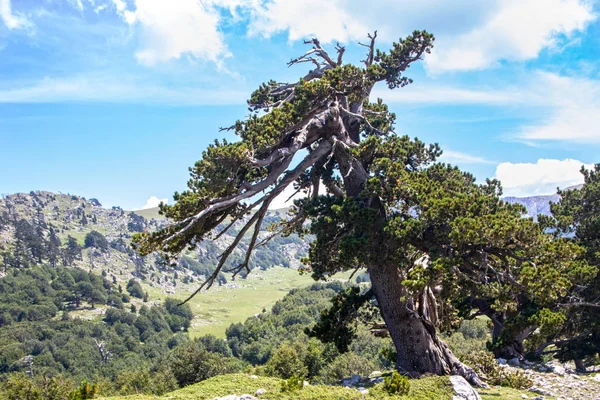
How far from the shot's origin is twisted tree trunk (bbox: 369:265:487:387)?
17875 mm

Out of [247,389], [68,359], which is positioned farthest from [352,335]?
[68,359]

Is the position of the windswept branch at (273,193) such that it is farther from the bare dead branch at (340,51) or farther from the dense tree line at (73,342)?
the dense tree line at (73,342)

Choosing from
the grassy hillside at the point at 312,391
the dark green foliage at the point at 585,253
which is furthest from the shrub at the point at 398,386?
the dark green foliage at the point at 585,253

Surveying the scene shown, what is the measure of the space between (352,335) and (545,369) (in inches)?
378

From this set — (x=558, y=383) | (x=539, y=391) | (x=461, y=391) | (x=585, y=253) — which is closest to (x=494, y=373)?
(x=539, y=391)

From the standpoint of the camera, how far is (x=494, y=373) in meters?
18.3

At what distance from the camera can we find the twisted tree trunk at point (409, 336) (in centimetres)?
1788

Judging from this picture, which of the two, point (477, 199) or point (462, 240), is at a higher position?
point (477, 199)

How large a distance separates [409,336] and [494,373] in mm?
4031

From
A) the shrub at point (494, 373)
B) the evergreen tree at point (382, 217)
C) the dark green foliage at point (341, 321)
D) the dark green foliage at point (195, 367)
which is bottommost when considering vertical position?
the dark green foliage at point (195, 367)

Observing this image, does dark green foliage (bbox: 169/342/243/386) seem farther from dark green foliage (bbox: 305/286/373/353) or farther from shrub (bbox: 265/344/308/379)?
dark green foliage (bbox: 305/286/373/353)

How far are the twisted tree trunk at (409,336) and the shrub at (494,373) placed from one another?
1.09 meters

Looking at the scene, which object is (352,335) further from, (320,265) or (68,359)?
(68,359)

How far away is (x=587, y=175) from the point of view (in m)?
31.4
